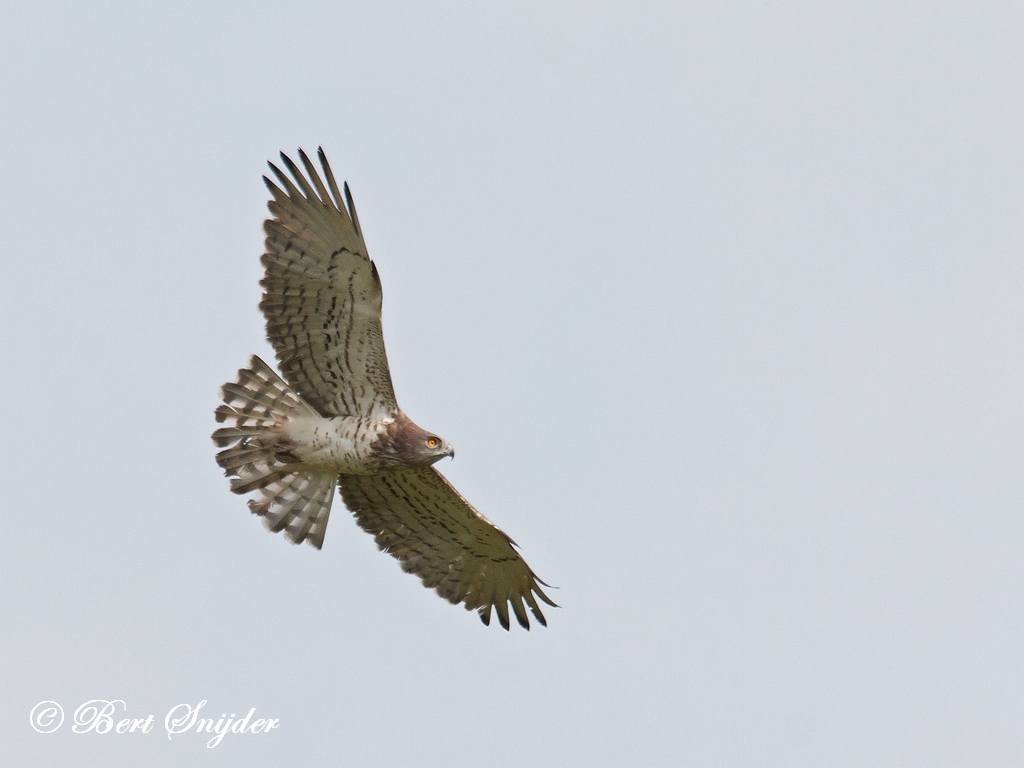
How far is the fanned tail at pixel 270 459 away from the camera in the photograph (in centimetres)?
1370

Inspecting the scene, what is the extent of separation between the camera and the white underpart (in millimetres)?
13484

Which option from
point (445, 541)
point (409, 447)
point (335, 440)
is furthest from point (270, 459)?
point (445, 541)

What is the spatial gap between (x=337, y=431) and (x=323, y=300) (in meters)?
1.19

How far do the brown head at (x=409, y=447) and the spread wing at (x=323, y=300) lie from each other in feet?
0.74

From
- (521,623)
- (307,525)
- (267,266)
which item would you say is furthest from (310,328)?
(521,623)

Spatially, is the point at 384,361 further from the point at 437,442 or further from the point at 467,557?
the point at 467,557

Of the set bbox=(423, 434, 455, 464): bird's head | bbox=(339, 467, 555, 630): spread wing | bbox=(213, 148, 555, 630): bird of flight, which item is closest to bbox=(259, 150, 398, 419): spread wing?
bbox=(213, 148, 555, 630): bird of flight

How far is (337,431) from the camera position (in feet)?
44.5

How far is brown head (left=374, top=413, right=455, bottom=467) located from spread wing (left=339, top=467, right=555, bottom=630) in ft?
1.80

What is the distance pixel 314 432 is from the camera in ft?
44.9

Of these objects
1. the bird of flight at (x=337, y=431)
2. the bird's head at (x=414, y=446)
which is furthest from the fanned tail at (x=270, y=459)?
the bird's head at (x=414, y=446)

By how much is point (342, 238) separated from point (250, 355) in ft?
5.14

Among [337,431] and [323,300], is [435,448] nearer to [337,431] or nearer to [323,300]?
[337,431]

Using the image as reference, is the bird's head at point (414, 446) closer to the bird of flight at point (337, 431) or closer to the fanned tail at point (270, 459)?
the bird of flight at point (337, 431)
